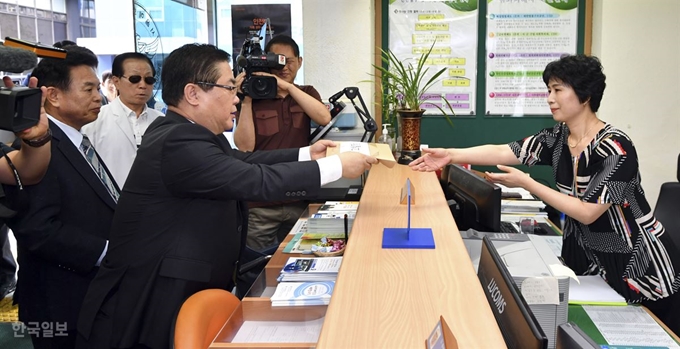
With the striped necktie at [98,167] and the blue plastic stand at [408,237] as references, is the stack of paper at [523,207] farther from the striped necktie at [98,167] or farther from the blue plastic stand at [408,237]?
the striped necktie at [98,167]

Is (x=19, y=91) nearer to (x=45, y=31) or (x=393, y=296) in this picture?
(x=393, y=296)

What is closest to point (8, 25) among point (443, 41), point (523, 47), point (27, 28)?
point (27, 28)

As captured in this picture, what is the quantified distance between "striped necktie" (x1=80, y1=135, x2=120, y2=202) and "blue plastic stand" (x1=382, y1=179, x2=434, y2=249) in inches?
43.6

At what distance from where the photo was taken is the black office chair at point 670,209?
2.21 metres

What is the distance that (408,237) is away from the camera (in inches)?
58.0

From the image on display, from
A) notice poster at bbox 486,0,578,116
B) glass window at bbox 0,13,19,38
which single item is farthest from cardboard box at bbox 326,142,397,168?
glass window at bbox 0,13,19,38

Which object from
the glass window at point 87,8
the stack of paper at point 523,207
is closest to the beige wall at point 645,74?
the stack of paper at point 523,207

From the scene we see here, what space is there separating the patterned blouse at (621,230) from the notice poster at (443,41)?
2.03 metres

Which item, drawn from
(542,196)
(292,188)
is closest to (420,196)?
(542,196)

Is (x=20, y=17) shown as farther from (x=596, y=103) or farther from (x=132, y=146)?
(x=596, y=103)

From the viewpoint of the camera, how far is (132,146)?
9.48 ft

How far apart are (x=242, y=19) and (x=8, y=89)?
3268mm

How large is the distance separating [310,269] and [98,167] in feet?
3.10

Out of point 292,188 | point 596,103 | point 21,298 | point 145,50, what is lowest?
point 21,298
